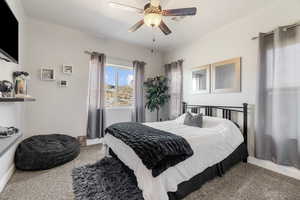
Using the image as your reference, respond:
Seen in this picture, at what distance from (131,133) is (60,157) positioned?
1398mm

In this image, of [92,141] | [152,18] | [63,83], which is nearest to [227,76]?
[152,18]

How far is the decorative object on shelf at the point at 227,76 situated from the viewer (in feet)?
9.14

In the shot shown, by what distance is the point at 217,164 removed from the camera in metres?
2.07

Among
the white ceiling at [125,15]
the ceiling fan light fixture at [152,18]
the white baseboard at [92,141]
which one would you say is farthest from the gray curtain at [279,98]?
the white baseboard at [92,141]

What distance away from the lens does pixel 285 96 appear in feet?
6.95

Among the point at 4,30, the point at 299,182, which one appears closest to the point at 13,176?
the point at 4,30

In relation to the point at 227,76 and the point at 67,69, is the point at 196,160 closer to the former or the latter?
the point at 227,76

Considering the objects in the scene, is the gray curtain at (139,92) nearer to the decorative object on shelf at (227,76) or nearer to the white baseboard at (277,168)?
the decorative object on shelf at (227,76)

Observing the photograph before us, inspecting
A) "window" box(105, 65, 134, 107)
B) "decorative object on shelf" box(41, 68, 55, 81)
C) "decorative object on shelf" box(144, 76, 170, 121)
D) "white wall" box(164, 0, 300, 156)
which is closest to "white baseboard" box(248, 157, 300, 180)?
"white wall" box(164, 0, 300, 156)

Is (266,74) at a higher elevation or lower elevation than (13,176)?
higher

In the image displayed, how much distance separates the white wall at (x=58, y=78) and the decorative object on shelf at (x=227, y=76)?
2.82 m

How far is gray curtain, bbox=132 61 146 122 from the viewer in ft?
13.6

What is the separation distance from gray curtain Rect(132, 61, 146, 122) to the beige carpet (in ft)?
7.27

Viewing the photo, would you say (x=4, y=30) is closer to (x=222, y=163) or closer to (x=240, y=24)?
(x=222, y=163)
